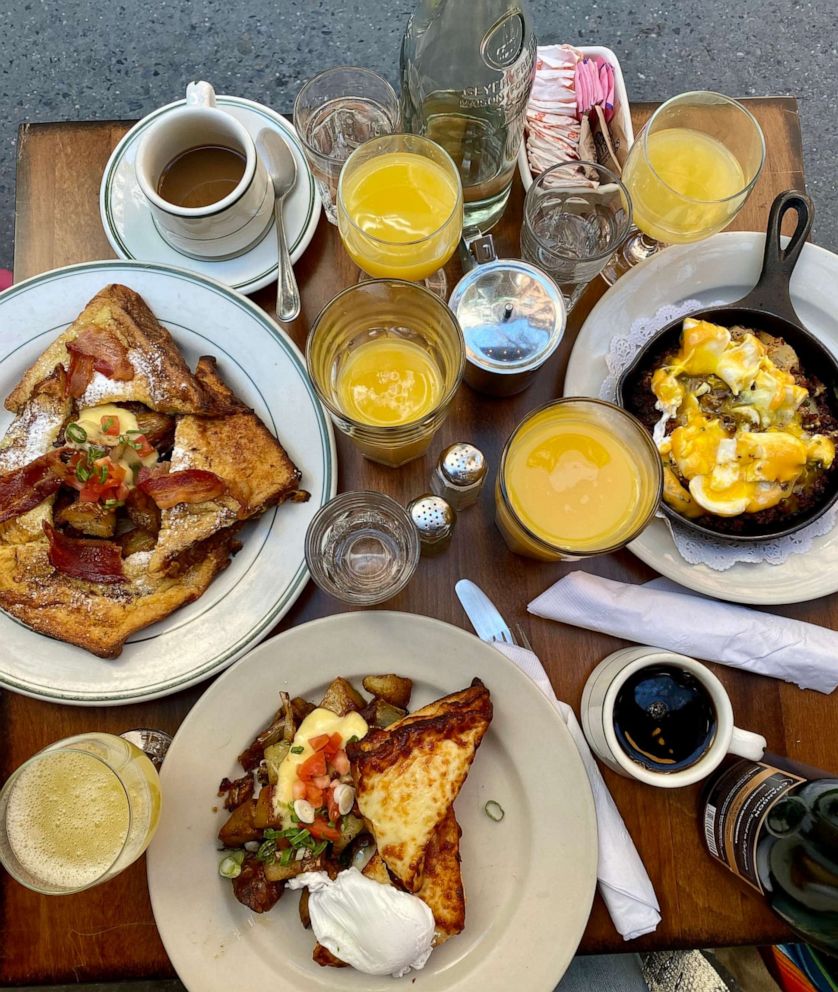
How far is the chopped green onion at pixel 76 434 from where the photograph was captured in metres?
1.45

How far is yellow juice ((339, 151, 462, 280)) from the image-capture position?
1382 mm

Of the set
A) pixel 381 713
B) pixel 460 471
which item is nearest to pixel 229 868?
pixel 381 713

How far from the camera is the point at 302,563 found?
1417 millimetres

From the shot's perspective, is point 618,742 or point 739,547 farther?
point 739,547

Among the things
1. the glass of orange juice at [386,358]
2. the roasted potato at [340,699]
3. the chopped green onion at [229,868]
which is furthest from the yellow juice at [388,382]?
the chopped green onion at [229,868]

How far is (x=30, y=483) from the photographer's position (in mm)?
1457

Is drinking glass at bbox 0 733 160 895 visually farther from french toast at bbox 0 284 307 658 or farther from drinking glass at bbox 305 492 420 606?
drinking glass at bbox 305 492 420 606

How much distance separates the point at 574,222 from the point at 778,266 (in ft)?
1.35

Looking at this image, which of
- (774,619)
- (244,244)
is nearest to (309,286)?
(244,244)

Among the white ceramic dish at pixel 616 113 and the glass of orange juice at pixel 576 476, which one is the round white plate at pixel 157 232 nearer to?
the white ceramic dish at pixel 616 113

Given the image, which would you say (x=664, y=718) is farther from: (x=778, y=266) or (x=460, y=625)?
(x=778, y=266)

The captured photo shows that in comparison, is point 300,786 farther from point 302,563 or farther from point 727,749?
point 727,749

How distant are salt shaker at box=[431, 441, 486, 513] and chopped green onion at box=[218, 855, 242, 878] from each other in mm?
785

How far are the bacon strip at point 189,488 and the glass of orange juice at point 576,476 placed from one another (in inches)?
21.1
